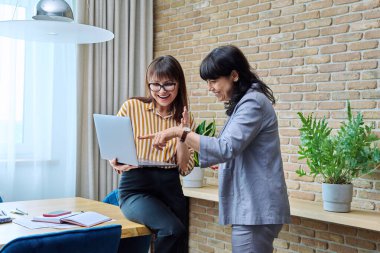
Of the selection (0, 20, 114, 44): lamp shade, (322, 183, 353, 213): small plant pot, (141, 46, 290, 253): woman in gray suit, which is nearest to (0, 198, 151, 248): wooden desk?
(141, 46, 290, 253): woman in gray suit

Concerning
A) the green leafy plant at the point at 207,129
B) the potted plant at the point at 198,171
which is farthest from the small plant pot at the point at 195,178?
the green leafy plant at the point at 207,129

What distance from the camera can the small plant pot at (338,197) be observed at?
3131mm

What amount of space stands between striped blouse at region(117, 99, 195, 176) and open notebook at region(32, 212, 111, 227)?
1.35 ft

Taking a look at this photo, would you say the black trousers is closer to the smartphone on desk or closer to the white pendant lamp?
Result: the smartphone on desk

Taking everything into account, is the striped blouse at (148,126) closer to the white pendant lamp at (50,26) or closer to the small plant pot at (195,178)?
the white pendant lamp at (50,26)

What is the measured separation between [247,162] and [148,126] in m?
0.77

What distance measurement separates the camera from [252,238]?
2.12 metres

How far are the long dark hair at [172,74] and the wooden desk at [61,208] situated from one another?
2.08 ft

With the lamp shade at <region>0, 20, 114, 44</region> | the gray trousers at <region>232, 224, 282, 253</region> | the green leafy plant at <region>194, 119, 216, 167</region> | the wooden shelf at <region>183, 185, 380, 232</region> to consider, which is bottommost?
the wooden shelf at <region>183, 185, 380, 232</region>

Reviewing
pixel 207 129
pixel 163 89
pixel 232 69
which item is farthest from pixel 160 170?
pixel 207 129

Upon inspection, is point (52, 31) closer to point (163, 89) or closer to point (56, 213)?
point (163, 89)

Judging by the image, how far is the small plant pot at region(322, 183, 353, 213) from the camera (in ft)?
10.3

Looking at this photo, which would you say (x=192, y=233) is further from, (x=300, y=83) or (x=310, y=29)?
(x=310, y=29)

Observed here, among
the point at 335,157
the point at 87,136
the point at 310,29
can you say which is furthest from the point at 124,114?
the point at 87,136
